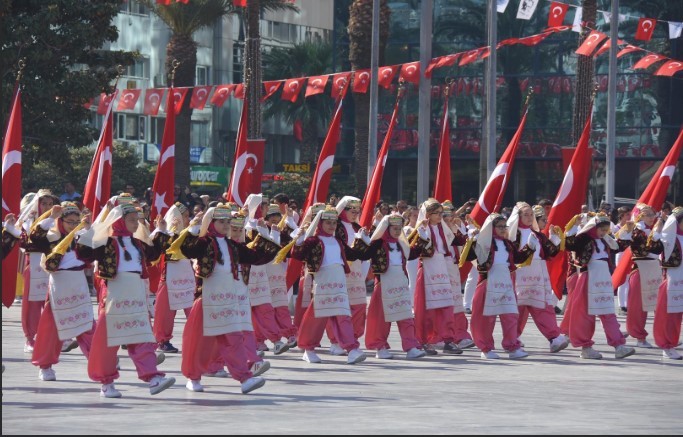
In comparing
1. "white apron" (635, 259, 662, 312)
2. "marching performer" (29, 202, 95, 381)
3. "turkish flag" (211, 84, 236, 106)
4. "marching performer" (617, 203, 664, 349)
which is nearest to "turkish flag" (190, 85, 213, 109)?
"turkish flag" (211, 84, 236, 106)

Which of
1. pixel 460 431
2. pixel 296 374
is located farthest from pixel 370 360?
pixel 460 431

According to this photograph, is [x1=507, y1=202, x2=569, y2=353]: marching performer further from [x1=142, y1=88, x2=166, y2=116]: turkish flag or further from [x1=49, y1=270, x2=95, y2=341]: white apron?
[x1=142, y1=88, x2=166, y2=116]: turkish flag

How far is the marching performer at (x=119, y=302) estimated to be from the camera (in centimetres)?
1285

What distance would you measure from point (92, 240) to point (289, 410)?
254cm

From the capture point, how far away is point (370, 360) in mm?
16719

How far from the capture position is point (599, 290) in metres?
17.0

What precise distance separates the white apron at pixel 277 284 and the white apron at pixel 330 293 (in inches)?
67.8

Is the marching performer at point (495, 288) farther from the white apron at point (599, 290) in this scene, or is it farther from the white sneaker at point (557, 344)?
the white apron at point (599, 290)

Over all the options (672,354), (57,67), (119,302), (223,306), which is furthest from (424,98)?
(119,302)

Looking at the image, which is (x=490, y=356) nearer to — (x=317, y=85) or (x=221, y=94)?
(x=317, y=85)

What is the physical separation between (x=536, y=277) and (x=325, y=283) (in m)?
2.88

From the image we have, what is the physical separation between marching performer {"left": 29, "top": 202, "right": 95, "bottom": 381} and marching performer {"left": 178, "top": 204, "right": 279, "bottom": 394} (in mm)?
1192

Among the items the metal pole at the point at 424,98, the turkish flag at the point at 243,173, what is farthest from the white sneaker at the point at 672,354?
the metal pole at the point at 424,98

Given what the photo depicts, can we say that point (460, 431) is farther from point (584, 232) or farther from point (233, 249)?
point (584, 232)
